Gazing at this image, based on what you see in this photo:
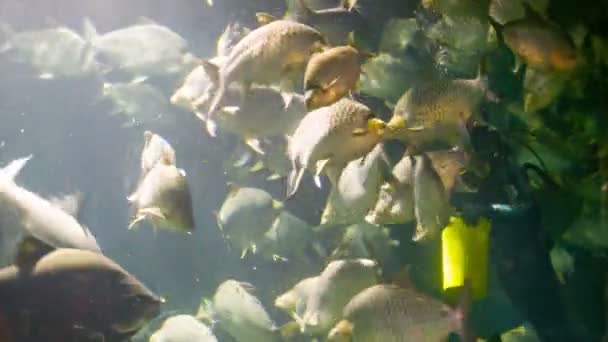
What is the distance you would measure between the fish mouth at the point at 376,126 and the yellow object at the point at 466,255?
28.9 inches

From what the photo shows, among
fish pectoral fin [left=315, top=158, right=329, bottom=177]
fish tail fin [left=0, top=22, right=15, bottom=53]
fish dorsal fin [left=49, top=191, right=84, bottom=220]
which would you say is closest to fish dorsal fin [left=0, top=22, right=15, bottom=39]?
fish tail fin [left=0, top=22, right=15, bottom=53]

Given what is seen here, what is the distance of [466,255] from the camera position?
2434 mm

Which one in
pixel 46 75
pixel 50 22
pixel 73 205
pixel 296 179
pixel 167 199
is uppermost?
pixel 296 179

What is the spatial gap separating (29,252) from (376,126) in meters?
1.22

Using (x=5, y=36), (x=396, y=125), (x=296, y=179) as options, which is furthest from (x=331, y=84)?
(x=5, y=36)

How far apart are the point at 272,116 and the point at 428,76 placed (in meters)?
0.92

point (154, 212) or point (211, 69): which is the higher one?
point (211, 69)

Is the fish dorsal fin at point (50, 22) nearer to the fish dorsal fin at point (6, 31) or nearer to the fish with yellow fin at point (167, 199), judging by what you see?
the fish dorsal fin at point (6, 31)

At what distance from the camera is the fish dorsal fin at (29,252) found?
1.91m

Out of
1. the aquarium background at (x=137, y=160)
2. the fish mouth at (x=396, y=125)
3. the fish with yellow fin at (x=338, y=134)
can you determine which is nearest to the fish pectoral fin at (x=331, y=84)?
the fish with yellow fin at (x=338, y=134)

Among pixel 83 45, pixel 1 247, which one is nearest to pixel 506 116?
pixel 1 247

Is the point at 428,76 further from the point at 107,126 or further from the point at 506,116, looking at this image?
the point at 107,126

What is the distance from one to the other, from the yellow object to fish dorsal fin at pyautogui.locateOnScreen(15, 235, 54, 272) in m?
1.52

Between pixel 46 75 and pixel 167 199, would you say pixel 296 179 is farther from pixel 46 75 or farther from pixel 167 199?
pixel 46 75
